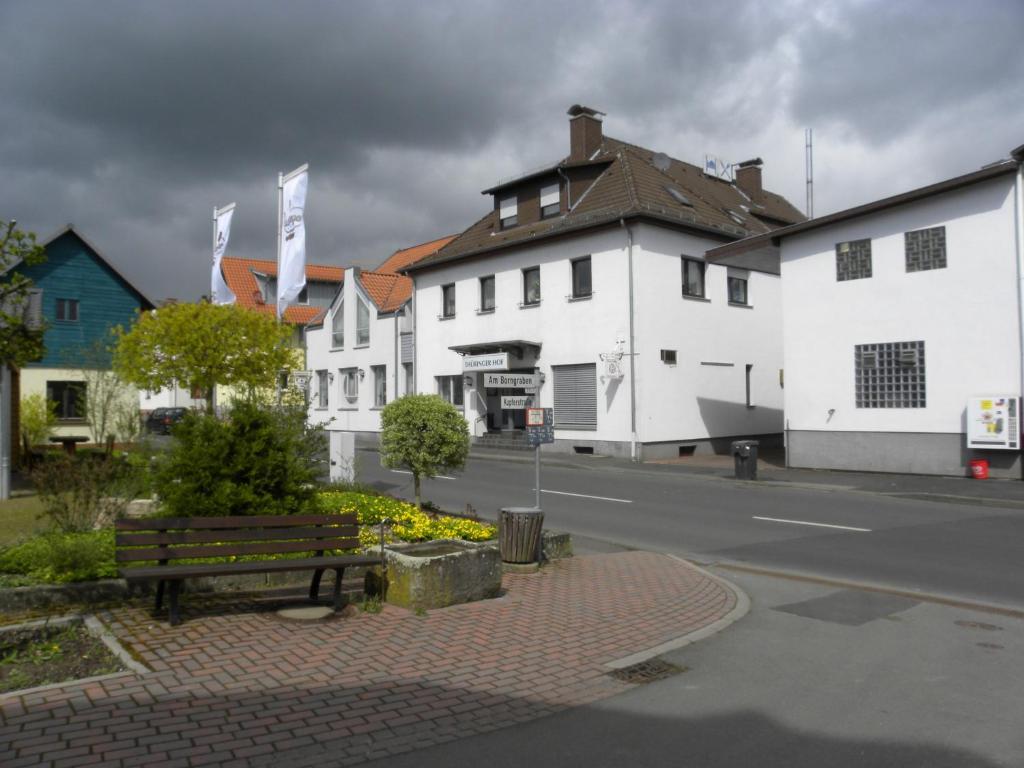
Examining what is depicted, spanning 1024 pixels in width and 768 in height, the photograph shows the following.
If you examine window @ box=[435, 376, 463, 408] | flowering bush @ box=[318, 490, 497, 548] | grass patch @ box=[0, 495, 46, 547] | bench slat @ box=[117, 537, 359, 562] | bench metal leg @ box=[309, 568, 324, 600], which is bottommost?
bench metal leg @ box=[309, 568, 324, 600]

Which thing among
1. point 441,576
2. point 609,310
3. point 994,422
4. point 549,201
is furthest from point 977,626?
point 549,201

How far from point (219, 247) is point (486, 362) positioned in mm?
11032

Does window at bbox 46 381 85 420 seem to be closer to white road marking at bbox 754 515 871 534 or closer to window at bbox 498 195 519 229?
window at bbox 498 195 519 229

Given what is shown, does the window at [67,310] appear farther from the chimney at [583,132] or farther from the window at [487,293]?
the chimney at [583,132]

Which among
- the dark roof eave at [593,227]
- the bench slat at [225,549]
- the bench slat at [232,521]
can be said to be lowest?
the bench slat at [225,549]

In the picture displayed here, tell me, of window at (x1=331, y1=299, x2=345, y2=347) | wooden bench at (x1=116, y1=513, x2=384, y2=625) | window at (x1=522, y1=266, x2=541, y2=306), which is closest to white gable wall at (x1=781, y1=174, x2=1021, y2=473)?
window at (x1=522, y1=266, x2=541, y2=306)

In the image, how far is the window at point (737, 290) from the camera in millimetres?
30219

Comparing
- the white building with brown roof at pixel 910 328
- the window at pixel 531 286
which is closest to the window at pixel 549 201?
the window at pixel 531 286

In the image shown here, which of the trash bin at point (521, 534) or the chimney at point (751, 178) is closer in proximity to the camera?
the trash bin at point (521, 534)

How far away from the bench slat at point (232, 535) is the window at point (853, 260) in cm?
1745

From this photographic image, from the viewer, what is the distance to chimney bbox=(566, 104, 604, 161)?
32.8 metres

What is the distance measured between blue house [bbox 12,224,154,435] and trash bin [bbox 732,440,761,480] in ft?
79.6

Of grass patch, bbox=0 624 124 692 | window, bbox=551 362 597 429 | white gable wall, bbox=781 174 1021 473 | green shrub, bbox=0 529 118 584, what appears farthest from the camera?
window, bbox=551 362 597 429

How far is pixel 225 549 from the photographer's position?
6.66 meters
